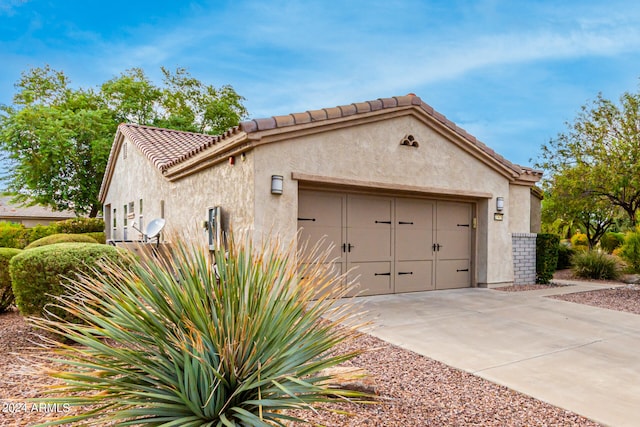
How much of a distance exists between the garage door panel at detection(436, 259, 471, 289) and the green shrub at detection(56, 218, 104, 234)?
17457 mm

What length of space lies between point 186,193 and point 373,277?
5.19m

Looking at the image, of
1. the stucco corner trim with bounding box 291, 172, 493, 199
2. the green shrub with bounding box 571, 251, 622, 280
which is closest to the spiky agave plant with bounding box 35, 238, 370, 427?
the stucco corner trim with bounding box 291, 172, 493, 199

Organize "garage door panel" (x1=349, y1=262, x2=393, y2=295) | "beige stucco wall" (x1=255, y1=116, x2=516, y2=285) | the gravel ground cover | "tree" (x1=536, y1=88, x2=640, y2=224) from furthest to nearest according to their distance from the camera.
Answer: "tree" (x1=536, y1=88, x2=640, y2=224) < "garage door panel" (x1=349, y1=262, x2=393, y2=295) < "beige stucco wall" (x1=255, y1=116, x2=516, y2=285) < the gravel ground cover

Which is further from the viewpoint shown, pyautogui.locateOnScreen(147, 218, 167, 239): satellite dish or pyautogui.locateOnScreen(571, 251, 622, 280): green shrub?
pyautogui.locateOnScreen(571, 251, 622, 280): green shrub

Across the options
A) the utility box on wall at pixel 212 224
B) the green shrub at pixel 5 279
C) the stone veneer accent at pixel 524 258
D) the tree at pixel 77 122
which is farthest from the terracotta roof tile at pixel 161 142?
the stone veneer accent at pixel 524 258

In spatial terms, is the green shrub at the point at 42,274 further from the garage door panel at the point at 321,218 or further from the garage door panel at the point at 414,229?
the garage door panel at the point at 414,229

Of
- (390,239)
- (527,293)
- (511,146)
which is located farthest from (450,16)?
(511,146)

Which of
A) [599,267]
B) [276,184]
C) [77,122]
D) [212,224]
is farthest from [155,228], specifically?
[77,122]

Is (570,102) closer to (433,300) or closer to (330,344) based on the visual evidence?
(433,300)

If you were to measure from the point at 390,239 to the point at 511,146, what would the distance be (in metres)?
20.2

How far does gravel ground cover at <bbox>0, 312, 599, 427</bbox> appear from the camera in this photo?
3.29 m

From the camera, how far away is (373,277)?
356 inches

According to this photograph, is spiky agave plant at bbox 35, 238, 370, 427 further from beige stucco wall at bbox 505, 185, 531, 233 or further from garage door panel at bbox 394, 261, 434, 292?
beige stucco wall at bbox 505, 185, 531, 233

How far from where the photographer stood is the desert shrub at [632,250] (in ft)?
34.3
